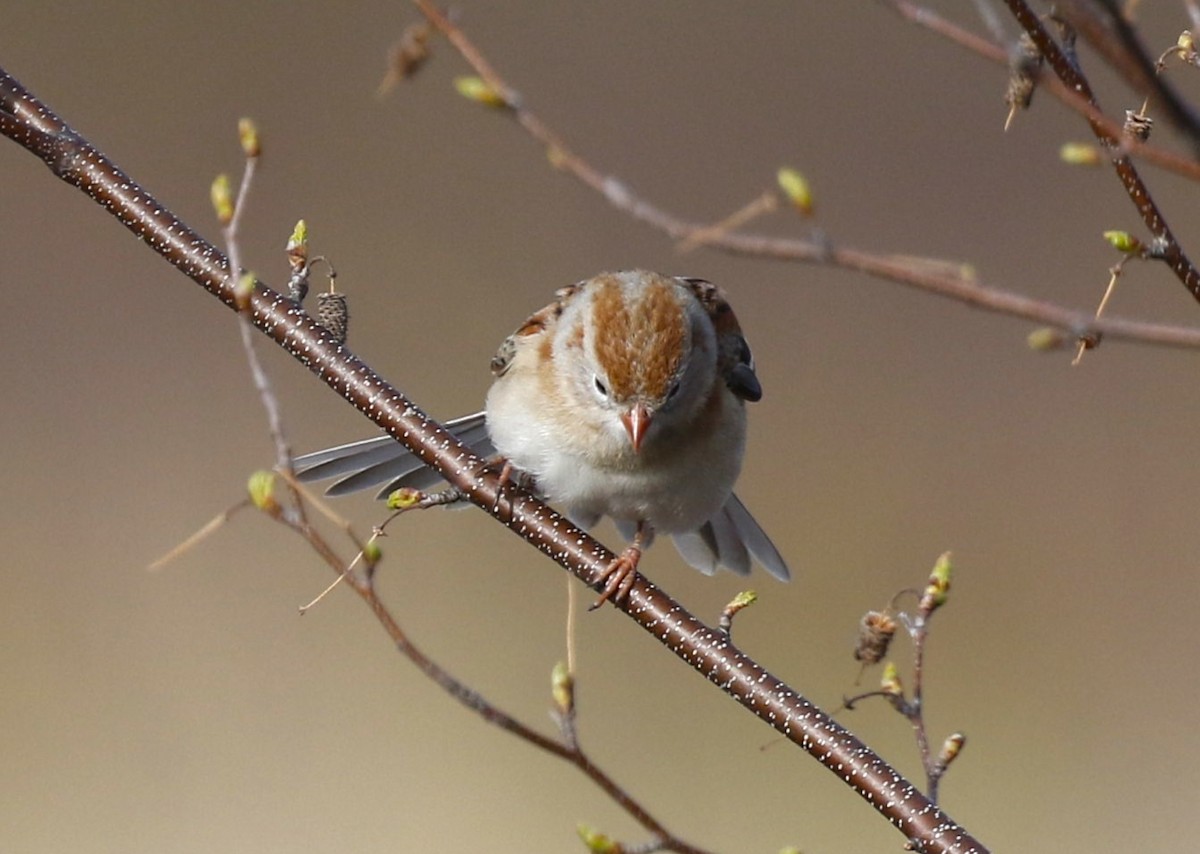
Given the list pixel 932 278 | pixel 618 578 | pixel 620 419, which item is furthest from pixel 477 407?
pixel 932 278

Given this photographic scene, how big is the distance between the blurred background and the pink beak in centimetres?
280

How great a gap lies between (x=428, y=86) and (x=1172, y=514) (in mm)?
3852

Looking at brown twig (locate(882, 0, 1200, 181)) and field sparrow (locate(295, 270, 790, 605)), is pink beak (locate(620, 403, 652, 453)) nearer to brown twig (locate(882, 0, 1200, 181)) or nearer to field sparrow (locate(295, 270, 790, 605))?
field sparrow (locate(295, 270, 790, 605))

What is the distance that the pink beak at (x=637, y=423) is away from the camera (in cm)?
276

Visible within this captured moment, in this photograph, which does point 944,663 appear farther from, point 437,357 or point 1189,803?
point 437,357

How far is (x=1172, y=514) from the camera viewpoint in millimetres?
6094

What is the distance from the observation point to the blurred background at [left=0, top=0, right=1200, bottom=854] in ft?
17.9

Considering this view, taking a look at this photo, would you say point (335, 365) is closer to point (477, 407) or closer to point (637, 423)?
point (637, 423)

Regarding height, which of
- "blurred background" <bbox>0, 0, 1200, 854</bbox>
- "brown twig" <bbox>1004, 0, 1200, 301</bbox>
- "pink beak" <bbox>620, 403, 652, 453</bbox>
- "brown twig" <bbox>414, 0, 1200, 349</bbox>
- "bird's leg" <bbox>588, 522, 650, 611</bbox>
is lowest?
"brown twig" <bbox>414, 0, 1200, 349</bbox>

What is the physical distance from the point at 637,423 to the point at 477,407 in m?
3.58

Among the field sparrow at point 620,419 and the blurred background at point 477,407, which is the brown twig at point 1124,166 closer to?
the field sparrow at point 620,419

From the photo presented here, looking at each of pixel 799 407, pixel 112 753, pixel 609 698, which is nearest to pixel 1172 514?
pixel 799 407

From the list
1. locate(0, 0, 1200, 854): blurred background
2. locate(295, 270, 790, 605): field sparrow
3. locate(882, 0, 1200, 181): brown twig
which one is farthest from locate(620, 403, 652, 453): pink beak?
locate(0, 0, 1200, 854): blurred background

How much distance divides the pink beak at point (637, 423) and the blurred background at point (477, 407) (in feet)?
9.19
